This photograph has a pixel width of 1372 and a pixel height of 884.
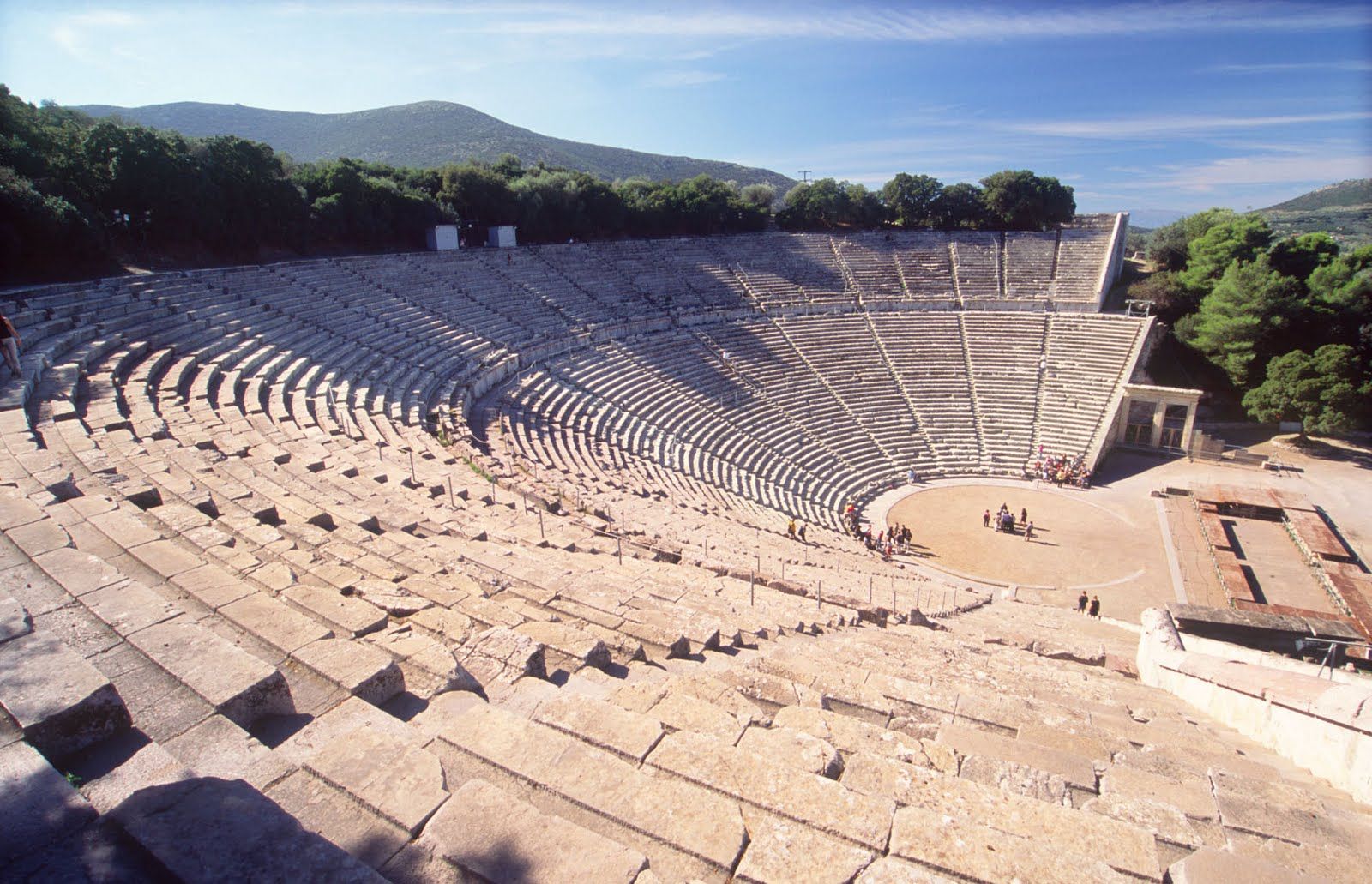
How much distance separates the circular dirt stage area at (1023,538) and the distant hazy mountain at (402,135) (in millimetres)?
75976

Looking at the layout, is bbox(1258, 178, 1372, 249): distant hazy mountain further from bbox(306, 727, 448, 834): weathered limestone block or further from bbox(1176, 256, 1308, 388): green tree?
bbox(306, 727, 448, 834): weathered limestone block

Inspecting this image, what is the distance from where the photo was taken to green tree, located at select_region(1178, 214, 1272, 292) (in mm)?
34125

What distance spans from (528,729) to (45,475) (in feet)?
20.7

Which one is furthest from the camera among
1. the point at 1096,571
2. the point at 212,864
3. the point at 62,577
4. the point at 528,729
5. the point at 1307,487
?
the point at 1307,487

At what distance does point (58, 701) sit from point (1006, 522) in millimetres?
21757

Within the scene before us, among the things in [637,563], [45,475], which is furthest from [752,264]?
[45,475]

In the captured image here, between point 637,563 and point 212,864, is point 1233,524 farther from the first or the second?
point 212,864

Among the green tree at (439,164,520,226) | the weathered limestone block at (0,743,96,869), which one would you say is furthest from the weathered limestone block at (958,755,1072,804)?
the green tree at (439,164,520,226)

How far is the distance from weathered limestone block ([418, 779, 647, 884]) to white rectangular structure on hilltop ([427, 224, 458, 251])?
32013 millimetres

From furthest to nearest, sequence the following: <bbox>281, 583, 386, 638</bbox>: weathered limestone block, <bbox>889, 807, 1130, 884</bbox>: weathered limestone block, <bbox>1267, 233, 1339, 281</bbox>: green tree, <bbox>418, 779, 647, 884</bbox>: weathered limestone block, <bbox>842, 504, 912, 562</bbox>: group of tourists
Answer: <bbox>1267, 233, 1339, 281</bbox>: green tree
<bbox>842, 504, 912, 562</bbox>: group of tourists
<bbox>281, 583, 386, 638</bbox>: weathered limestone block
<bbox>889, 807, 1130, 884</bbox>: weathered limestone block
<bbox>418, 779, 647, 884</bbox>: weathered limestone block

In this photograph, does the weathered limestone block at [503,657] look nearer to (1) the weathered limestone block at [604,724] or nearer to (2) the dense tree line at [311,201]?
(1) the weathered limestone block at [604,724]

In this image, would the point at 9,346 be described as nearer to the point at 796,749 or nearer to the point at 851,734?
the point at 796,749

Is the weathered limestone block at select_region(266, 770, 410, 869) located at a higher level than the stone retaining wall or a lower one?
higher

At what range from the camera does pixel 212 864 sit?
83.9 inches
